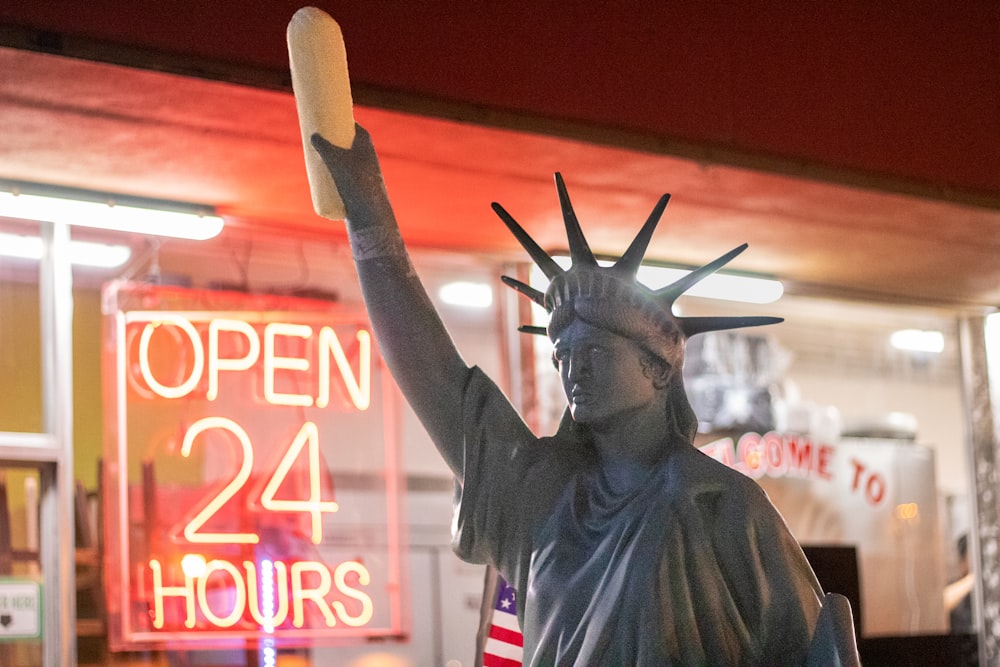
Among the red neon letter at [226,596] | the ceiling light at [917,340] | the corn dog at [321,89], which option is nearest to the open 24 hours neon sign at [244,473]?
the red neon letter at [226,596]

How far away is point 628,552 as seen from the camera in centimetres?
198

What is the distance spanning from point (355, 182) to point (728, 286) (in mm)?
4579

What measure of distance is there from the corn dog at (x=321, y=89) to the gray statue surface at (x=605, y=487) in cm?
2

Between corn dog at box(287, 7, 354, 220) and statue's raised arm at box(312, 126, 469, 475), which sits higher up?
corn dog at box(287, 7, 354, 220)

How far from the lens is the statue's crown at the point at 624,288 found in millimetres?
2053

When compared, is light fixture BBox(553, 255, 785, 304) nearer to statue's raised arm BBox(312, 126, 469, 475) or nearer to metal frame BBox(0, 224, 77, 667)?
metal frame BBox(0, 224, 77, 667)

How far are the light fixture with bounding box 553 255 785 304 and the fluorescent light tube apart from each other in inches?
76.6

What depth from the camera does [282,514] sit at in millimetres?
5520

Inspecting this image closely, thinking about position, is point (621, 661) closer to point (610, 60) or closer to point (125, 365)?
point (610, 60)

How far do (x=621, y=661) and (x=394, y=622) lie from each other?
3.87 m

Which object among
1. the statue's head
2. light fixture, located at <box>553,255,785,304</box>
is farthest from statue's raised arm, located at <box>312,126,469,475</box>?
light fixture, located at <box>553,255,785,304</box>

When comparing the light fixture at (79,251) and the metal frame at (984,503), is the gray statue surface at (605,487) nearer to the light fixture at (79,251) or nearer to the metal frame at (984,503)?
the light fixture at (79,251)

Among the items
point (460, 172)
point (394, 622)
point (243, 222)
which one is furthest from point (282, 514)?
point (460, 172)

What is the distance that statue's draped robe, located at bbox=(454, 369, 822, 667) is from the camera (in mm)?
1914
